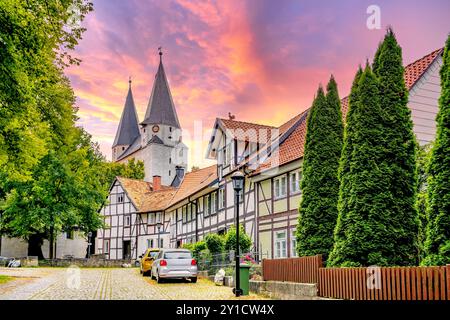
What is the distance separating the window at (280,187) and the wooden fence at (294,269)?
7.41 metres

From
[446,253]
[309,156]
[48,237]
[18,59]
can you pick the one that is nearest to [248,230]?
[309,156]

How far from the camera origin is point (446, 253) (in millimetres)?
10328

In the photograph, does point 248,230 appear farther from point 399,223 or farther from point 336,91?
point 399,223

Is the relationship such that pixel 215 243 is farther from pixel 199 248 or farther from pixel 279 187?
pixel 279 187

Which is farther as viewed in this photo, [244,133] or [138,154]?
[138,154]

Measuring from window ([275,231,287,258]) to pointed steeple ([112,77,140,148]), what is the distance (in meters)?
95.8

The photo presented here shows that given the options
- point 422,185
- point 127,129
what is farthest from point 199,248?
point 127,129

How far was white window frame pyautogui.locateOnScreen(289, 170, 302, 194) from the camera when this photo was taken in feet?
78.3

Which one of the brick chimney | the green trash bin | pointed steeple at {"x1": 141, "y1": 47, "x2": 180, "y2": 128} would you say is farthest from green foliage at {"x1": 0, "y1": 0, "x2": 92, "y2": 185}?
pointed steeple at {"x1": 141, "y1": 47, "x2": 180, "y2": 128}

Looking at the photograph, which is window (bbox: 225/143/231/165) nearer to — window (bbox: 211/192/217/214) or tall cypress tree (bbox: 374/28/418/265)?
window (bbox: 211/192/217/214)

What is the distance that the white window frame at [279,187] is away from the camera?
25.3 metres

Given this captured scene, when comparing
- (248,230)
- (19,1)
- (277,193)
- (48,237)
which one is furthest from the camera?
(48,237)

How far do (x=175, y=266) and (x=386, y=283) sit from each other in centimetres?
1314

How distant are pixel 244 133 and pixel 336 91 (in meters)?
13.1
